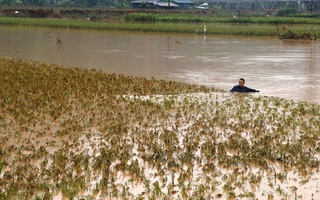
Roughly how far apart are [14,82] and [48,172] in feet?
20.5

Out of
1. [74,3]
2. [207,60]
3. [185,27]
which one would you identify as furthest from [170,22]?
[74,3]

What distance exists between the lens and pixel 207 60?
2136 cm

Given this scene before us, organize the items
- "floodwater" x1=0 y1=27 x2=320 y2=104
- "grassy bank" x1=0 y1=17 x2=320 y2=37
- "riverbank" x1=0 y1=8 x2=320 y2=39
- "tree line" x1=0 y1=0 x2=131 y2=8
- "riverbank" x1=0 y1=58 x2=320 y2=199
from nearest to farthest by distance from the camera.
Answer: "riverbank" x1=0 y1=58 x2=320 y2=199, "floodwater" x1=0 y1=27 x2=320 y2=104, "grassy bank" x1=0 y1=17 x2=320 y2=37, "riverbank" x1=0 y1=8 x2=320 y2=39, "tree line" x1=0 y1=0 x2=131 y2=8

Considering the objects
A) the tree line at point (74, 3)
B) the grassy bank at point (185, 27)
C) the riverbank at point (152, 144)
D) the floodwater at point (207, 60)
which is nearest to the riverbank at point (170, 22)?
the grassy bank at point (185, 27)

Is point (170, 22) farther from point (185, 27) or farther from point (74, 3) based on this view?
point (74, 3)

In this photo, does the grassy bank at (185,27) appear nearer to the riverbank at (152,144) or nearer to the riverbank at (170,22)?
the riverbank at (170,22)

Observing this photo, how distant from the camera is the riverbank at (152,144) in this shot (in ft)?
19.6

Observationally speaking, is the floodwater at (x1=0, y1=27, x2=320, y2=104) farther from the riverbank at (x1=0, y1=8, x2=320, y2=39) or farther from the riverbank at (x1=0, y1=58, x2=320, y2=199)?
the riverbank at (x1=0, y1=8, x2=320, y2=39)

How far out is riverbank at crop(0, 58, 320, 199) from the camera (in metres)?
5.98

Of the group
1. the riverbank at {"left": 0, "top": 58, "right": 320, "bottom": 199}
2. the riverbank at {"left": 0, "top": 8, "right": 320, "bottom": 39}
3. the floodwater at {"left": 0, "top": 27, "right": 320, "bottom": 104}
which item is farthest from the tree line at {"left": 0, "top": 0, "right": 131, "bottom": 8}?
the riverbank at {"left": 0, "top": 58, "right": 320, "bottom": 199}

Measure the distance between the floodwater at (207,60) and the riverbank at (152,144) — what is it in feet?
9.75

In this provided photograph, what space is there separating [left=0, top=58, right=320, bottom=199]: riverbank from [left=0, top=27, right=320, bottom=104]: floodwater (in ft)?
9.75

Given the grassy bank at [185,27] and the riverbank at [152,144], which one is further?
the grassy bank at [185,27]

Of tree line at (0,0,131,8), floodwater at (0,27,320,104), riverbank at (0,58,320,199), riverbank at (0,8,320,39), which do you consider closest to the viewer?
riverbank at (0,58,320,199)
